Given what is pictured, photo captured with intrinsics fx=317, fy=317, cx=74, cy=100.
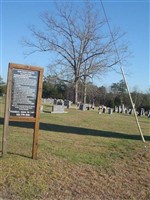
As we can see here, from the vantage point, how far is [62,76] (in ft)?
155

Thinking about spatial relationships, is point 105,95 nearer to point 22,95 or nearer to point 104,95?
point 104,95

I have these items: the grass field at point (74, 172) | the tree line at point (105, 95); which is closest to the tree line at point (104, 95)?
the tree line at point (105, 95)

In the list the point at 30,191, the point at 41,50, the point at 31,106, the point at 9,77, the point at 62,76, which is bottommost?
the point at 30,191

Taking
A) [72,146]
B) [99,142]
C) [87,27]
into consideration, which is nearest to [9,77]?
[72,146]

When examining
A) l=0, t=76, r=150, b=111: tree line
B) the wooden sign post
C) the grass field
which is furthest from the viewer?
l=0, t=76, r=150, b=111: tree line

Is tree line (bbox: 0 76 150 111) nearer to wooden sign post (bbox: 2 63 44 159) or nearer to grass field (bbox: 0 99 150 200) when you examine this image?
grass field (bbox: 0 99 150 200)

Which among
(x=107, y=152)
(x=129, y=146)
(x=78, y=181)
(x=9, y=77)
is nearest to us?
(x=78, y=181)

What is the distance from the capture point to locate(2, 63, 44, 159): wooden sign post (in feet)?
21.7

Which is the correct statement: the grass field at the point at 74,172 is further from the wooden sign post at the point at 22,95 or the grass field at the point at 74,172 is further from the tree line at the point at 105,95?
the tree line at the point at 105,95

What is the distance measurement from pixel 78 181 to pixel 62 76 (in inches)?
1656

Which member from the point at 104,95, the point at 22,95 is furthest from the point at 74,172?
the point at 104,95

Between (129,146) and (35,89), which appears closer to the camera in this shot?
(35,89)

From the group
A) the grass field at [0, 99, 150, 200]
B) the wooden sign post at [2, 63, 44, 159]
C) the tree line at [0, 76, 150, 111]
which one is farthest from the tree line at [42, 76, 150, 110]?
the wooden sign post at [2, 63, 44, 159]

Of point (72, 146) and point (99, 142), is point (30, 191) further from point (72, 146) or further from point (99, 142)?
point (99, 142)
